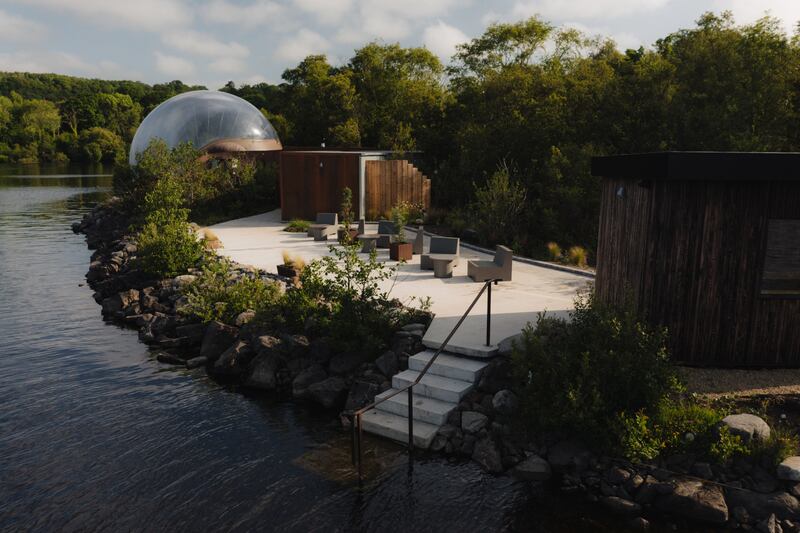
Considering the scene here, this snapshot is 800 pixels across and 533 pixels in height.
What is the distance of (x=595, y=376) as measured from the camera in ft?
29.3

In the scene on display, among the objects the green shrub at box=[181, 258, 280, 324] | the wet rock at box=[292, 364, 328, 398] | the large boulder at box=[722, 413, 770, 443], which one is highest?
the green shrub at box=[181, 258, 280, 324]

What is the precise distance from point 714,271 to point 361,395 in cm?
606

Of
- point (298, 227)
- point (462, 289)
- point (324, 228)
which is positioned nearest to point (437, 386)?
point (462, 289)

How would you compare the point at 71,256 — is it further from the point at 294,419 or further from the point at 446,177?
the point at 294,419

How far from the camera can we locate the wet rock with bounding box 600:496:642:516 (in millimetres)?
8148

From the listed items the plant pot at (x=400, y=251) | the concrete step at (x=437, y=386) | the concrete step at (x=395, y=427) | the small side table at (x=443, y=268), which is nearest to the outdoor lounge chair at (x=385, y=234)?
the plant pot at (x=400, y=251)

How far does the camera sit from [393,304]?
1287cm

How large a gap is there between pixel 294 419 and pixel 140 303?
7.98 m

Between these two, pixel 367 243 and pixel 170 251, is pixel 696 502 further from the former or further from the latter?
pixel 170 251

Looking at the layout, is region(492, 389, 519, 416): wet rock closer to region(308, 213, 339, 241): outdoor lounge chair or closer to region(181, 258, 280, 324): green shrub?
region(181, 258, 280, 324): green shrub

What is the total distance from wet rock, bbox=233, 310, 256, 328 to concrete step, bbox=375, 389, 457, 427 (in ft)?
14.6

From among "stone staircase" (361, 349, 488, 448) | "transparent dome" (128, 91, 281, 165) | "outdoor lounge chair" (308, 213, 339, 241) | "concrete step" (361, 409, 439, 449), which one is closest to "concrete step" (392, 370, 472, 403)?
"stone staircase" (361, 349, 488, 448)

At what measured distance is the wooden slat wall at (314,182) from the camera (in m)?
26.3

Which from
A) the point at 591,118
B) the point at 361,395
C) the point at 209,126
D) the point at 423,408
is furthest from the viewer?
the point at 209,126
